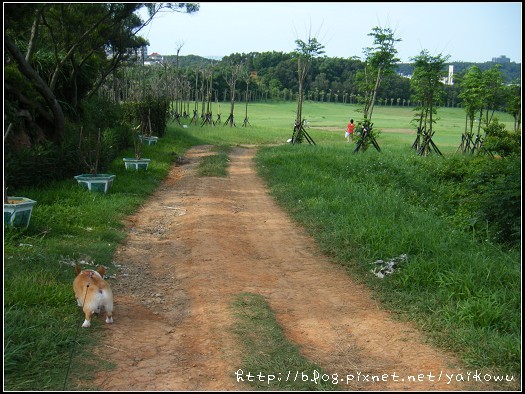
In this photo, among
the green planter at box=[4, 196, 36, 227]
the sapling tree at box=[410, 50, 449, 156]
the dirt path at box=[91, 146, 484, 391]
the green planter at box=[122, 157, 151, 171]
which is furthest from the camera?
the sapling tree at box=[410, 50, 449, 156]

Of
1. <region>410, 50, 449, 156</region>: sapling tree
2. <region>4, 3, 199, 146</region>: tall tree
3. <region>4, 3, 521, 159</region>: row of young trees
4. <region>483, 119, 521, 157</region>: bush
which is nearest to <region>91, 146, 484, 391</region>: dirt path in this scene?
<region>4, 3, 521, 159</region>: row of young trees

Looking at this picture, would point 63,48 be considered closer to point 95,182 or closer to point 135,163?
point 135,163

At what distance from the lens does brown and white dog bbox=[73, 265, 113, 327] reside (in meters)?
4.33

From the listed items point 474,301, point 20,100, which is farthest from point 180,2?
point 474,301

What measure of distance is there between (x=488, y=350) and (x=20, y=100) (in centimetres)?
1005

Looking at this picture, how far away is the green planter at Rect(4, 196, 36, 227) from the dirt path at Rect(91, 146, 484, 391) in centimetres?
131

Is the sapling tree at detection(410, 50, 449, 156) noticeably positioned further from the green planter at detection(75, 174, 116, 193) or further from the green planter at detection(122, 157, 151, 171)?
the green planter at detection(75, 174, 116, 193)

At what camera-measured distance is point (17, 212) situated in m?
6.85

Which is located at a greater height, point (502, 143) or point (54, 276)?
point (502, 143)

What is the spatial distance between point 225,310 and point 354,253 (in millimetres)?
2359

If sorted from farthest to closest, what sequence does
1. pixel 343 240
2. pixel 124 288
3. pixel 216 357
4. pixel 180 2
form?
pixel 180 2
pixel 343 240
pixel 124 288
pixel 216 357

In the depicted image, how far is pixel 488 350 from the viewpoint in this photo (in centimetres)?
401

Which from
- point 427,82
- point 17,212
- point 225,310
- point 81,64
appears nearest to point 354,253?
point 225,310

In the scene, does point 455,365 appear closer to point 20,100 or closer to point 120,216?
point 120,216
